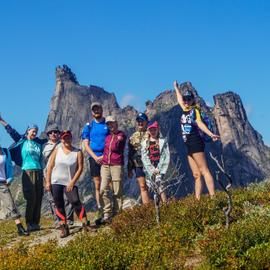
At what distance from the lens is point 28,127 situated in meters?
14.3

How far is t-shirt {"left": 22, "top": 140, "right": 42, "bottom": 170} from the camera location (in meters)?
14.2

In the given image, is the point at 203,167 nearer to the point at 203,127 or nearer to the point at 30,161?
the point at 203,127

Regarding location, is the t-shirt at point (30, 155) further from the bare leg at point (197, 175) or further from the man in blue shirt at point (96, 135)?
the bare leg at point (197, 175)

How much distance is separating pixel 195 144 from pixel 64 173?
3586mm

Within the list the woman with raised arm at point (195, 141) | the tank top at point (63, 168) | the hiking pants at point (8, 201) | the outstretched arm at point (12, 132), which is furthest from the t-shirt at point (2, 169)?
the woman with raised arm at point (195, 141)

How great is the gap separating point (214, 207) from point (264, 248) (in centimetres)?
306

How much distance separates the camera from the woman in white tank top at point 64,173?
12.1 metres

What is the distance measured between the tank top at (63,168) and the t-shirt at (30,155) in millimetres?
2276

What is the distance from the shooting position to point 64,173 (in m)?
12.1

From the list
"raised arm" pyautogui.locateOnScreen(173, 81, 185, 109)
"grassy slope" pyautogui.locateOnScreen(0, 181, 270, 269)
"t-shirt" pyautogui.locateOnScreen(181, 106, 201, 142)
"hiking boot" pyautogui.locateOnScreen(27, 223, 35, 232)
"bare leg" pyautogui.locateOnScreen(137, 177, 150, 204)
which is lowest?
"grassy slope" pyautogui.locateOnScreen(0, 181, 270, 269)

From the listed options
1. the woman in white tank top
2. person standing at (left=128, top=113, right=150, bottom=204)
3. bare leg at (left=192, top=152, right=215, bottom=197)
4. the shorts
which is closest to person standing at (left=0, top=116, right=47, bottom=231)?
the woman in white tank top

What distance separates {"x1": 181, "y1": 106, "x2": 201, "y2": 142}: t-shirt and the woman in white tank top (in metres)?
2.92

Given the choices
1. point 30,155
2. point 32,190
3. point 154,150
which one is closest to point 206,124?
point 154,150

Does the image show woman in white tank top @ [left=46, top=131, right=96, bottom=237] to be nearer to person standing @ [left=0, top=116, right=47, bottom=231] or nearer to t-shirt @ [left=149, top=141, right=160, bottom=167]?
t-shirt @ [left=149, top=141, right=160, bottom=167]
